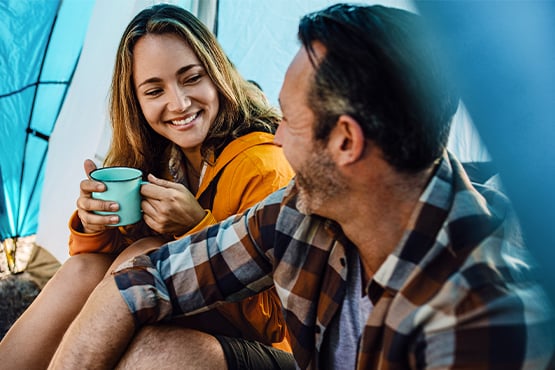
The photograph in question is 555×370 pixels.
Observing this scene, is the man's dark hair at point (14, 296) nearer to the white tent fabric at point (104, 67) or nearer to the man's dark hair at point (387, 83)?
the white tent fabric at point (104, 67)

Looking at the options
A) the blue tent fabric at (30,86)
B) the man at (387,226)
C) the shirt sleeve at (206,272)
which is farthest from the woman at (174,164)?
the blue tent fabric at (30,86)

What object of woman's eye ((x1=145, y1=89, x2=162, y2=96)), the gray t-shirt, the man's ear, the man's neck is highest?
woman's eye ((x1=145, y1=89, x2=162, y2=96))

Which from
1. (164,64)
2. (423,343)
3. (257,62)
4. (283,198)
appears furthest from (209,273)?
(257,62)

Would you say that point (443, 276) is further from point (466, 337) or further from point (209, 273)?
point (209, 273)

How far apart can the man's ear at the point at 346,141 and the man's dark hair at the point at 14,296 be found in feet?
5.13

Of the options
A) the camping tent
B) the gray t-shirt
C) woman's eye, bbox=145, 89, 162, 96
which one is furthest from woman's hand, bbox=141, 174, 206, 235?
the camping tent

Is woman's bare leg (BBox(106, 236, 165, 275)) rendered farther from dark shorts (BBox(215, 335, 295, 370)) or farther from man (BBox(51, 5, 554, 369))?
man (BBox(51, 5, 554, 369))

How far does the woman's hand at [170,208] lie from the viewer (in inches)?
58.4

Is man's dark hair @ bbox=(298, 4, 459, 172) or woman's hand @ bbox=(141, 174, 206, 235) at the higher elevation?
man's dark hair @ bbox=(298, 4, 459, 172)

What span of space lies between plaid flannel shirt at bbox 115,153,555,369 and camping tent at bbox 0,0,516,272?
1065 mm

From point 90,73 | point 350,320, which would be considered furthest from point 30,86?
point 350,320

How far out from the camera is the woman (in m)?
1.49

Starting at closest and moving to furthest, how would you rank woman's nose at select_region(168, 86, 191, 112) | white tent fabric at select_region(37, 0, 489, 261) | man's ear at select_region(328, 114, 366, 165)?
man's ear at select_region(328, 114, 366, 165)
woman's nose at select_region(168, 86, 191, 112)
white tent fabric at select_region(37, 0, 489, 261)

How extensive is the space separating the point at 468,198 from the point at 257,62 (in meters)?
1.41
